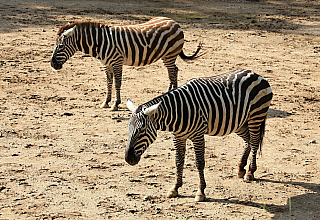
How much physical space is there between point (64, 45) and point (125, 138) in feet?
8.20

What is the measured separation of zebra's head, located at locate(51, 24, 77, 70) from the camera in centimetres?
983

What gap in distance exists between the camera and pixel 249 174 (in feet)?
23.1

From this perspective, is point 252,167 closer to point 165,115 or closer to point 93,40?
point 165,115

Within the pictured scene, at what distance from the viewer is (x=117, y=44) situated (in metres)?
9.97

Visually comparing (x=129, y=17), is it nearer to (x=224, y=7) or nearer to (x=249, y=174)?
(x=224, y=7)

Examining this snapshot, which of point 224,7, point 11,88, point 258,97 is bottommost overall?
point 11,88

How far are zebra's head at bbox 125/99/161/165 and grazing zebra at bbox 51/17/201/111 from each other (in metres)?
4.21

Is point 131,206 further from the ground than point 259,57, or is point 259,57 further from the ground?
point 259,57

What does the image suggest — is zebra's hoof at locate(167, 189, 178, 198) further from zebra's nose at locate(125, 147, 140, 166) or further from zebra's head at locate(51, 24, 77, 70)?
zebra's head at locate(51, 24, 77, 70)

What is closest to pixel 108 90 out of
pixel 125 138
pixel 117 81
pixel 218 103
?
pixel 117 81

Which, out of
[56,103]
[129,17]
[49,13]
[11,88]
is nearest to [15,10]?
[49,13]

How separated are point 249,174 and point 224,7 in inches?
563

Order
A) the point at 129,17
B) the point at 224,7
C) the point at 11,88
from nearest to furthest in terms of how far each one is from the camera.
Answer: the point at 11,88, the point at 129,17, the point at 224,7

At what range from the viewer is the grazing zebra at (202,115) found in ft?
19.2
